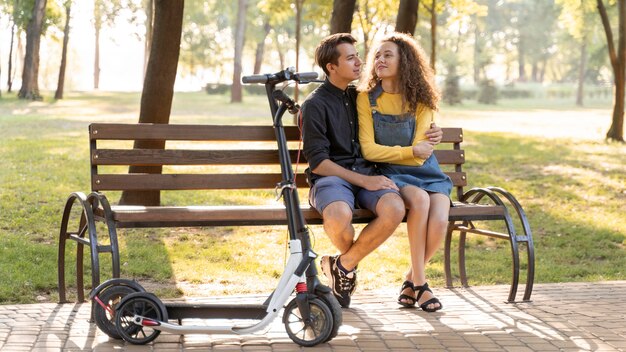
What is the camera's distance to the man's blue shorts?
5.59 metres

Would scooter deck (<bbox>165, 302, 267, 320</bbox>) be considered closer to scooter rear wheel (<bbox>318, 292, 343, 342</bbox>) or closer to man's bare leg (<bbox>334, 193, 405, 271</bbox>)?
scooter rear wheel (<bbox>318, 292, 343, 342</bbox>)

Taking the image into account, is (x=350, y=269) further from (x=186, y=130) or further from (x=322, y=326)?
(x=186, y=130)

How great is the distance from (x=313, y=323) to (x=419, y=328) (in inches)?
29.6

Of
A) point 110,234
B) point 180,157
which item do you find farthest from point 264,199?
point 110,234

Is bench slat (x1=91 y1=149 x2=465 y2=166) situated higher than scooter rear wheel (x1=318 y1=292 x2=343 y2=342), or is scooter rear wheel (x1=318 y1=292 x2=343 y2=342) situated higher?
bench slat (x1=91 y1=149 x2=465 y2=166)

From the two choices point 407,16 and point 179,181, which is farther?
point 407,16

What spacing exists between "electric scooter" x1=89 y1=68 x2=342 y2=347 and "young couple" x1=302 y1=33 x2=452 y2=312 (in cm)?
69

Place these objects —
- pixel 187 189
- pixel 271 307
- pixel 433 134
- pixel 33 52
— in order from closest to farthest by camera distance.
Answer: pixel 271 307 → pixel 433 134 → pixel 187 189 → pixel 33 52

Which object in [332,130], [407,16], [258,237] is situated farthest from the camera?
[407,16]

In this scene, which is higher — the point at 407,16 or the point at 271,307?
the point at 407,16

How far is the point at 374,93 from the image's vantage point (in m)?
5.98

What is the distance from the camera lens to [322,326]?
4824 mm

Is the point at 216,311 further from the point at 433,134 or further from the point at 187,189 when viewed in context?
the point at 433,134

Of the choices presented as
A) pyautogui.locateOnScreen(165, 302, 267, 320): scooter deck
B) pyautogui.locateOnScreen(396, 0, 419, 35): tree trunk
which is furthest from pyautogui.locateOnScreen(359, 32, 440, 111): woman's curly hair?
pyautogui.locateOnScreen(396, 0, 419, 35): tree trunk
